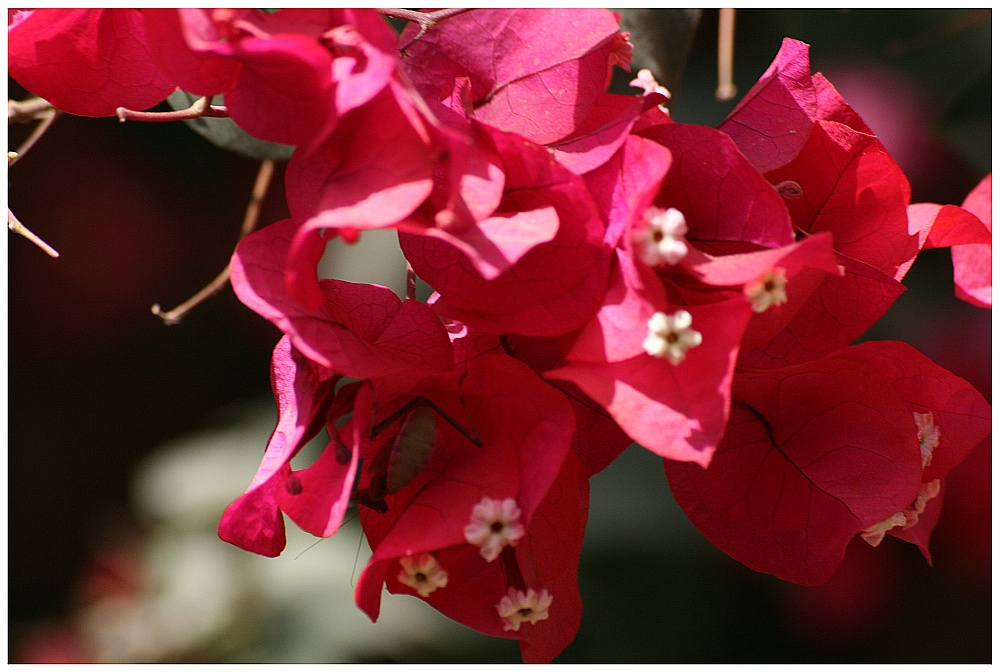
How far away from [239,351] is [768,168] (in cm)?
104

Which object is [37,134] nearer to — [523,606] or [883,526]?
[523,606]

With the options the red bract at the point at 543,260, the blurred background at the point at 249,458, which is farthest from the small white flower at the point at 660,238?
the blurred background at the point at 249,458

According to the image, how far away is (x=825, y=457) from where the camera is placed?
1.67 ft

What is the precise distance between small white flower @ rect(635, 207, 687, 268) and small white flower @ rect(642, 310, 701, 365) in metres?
0.03

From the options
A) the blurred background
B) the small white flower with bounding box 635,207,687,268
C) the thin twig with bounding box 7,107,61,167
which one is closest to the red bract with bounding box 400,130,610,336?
the small white flower with bounding box 635,207,687,268

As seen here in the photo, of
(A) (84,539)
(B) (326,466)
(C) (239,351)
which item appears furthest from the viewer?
(A) (84,539)

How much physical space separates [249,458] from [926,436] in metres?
0.90

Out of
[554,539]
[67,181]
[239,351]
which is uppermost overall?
[554,539]

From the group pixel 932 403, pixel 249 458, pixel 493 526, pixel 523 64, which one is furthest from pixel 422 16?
pixel 249 458

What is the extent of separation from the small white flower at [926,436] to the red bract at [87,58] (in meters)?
0.47

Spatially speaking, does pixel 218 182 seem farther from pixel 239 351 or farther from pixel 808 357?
pixel 808 357

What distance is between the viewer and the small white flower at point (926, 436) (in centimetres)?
52

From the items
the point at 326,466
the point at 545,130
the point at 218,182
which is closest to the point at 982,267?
the point at 545,130

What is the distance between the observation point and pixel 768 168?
0.49 meters
